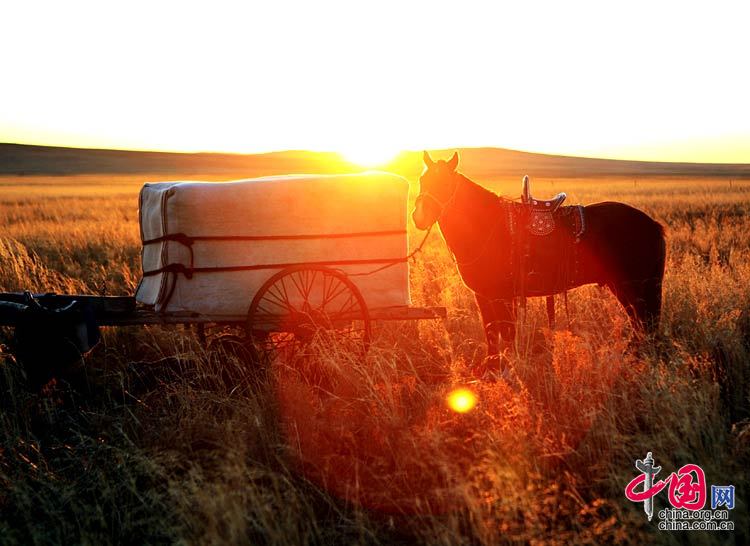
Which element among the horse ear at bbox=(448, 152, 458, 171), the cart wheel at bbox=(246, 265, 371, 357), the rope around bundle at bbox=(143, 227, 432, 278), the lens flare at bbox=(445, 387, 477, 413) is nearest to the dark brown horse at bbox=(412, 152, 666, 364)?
the horse ear at bbox=(448, 152, 458, 171)

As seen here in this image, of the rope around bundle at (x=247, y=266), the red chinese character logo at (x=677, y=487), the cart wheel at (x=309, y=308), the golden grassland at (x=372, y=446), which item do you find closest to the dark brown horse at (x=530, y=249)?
the golden grassland at (x=372, y=446)

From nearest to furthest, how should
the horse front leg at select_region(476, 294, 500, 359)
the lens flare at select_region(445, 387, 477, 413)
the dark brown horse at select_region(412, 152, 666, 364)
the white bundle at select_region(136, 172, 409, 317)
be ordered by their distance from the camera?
the lens flare at select_region(445, 387, 477, 413)
the white bundle at select_region(136, 172, 409, 317)
the dark brown horse at select_region(412, 152, 666, 364)
the horse front leg at select_region(476, 294, 500, 359)

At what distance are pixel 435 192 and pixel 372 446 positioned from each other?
2305 mm

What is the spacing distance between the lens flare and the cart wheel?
1.04 m

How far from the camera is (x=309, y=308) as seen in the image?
5012 mm

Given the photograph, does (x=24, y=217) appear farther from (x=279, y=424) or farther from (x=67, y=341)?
(x=279, y=424)

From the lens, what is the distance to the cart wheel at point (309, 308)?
4.93m

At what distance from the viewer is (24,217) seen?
72.0ft

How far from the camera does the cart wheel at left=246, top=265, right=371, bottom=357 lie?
4934 millimetres

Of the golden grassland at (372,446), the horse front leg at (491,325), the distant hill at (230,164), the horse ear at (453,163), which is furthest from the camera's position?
the distant hill at (230,164)

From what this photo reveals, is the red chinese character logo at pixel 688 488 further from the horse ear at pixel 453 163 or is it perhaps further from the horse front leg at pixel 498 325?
the horse ear at pixel 453 163

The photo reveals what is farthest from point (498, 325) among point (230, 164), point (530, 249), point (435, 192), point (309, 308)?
point (230, 164)

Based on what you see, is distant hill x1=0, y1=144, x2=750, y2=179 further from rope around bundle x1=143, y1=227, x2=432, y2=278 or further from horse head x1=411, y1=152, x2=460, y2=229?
rope around bundle x1=143, y1=227, x2=432, y2=278

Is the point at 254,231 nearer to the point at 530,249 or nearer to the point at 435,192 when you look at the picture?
the point at 435,192
